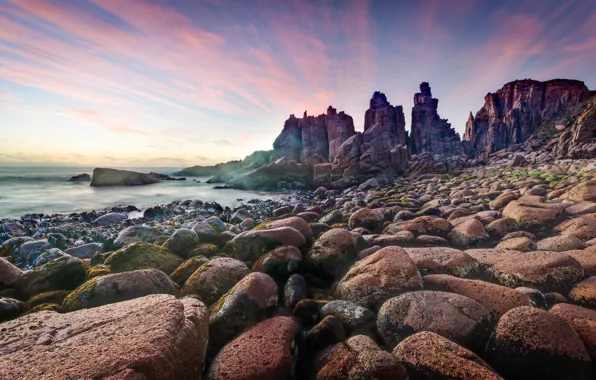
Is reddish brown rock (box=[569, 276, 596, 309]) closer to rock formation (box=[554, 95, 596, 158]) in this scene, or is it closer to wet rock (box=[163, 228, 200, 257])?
wet rock (box=[163, 228, 200, 257])

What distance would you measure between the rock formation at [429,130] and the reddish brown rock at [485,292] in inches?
3776

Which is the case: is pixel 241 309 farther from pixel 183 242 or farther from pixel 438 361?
pixel 183 242

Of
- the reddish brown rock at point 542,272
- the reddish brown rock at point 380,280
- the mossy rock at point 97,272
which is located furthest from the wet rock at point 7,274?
the reddish brown rock at point 542,272

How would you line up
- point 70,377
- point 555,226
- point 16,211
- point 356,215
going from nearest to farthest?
1. point 70,377
2. point 555,226
3. point 356,215
4. point 16,211

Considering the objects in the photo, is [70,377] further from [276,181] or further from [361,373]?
[276,181]

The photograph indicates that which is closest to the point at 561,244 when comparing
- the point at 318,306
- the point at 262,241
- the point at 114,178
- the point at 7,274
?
the point at 318,306

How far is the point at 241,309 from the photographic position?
11.4ft

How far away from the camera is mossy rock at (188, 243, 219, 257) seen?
595 cm

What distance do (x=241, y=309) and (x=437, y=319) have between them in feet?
7.70

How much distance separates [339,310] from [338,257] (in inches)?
67.5

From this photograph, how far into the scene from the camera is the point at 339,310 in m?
3.42

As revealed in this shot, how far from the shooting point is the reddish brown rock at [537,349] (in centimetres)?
244

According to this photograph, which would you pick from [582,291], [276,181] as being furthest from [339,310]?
[276,181]

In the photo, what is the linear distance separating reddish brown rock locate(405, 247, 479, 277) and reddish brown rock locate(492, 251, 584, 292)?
35 cm
